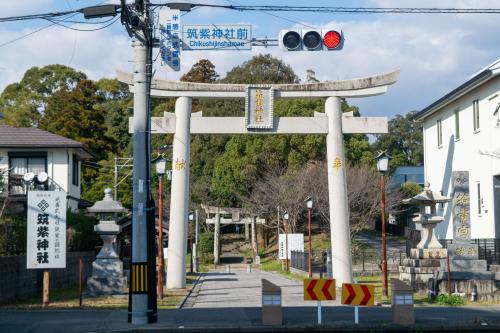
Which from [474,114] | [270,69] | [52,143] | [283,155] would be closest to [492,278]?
[474,114]

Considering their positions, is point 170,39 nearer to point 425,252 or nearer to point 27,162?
point 425,252

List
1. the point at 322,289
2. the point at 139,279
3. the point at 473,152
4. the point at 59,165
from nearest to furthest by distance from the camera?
the point at 322,289 → the point at 139,279 → the point at 473,152 → the point at 59,165

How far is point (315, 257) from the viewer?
1984 inches

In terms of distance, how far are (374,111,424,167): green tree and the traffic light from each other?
225 ft

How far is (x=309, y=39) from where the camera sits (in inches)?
654

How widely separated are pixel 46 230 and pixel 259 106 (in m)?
10.6

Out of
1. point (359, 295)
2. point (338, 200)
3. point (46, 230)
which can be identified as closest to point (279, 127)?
point (338, 200)

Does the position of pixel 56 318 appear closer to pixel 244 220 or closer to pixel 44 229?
pixel 44 229

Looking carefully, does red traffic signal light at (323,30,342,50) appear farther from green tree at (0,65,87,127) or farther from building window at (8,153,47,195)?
green tree at (0,65,87,127)

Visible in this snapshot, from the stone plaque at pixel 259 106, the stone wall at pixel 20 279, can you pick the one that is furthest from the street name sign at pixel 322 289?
the stone plaque at pixel 259 106

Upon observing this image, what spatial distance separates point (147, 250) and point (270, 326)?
125 inches

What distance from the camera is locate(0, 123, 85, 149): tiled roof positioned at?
4081cm

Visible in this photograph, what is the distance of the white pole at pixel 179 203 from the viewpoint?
92.1 feet

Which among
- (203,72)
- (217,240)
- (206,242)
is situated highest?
(203,72)
